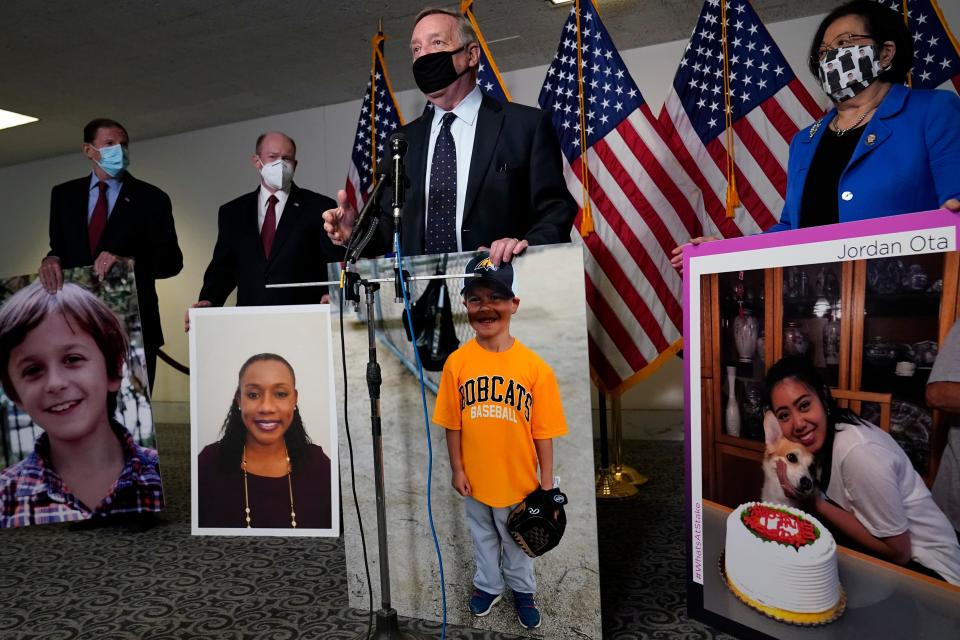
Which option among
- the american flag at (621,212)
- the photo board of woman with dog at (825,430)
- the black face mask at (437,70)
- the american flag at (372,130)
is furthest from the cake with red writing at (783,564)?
the american flag at (372,130)

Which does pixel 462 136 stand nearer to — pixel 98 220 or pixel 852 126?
pixel 852 126

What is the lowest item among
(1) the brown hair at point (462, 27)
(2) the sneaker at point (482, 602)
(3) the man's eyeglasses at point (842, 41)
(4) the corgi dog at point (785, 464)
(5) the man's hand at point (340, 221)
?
(2) the sneaker at point (482, 602)

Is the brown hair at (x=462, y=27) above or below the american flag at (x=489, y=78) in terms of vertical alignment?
below

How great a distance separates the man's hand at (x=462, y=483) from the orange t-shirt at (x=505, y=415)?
28 millimetres

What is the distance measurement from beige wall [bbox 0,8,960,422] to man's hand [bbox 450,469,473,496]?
3.37m

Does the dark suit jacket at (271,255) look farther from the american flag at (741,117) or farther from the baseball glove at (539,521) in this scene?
the american flag at (741,117)

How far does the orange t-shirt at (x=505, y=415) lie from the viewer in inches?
66.2

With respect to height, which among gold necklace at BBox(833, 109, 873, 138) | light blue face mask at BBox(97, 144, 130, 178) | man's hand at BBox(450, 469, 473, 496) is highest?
light blue face mask at BBox(97, 144, 130, 178)

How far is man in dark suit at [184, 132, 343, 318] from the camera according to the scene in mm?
2906

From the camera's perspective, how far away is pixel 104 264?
2.90 m

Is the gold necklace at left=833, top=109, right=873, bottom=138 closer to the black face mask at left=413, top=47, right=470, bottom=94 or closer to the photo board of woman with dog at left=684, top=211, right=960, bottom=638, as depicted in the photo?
the photo board of woman with dog at left=684, top=211, right=960, bottom=638

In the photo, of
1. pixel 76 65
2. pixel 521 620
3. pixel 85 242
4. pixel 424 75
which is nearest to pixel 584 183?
pixel 424 75

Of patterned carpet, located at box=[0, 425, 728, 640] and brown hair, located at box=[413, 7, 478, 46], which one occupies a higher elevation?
brown hair, located at box=[413, 7, 478, 46]

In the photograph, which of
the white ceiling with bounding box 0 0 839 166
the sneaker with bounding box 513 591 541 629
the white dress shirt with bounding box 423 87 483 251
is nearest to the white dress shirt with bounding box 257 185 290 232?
the white dress shirt with bounding box 423 87 483 251
